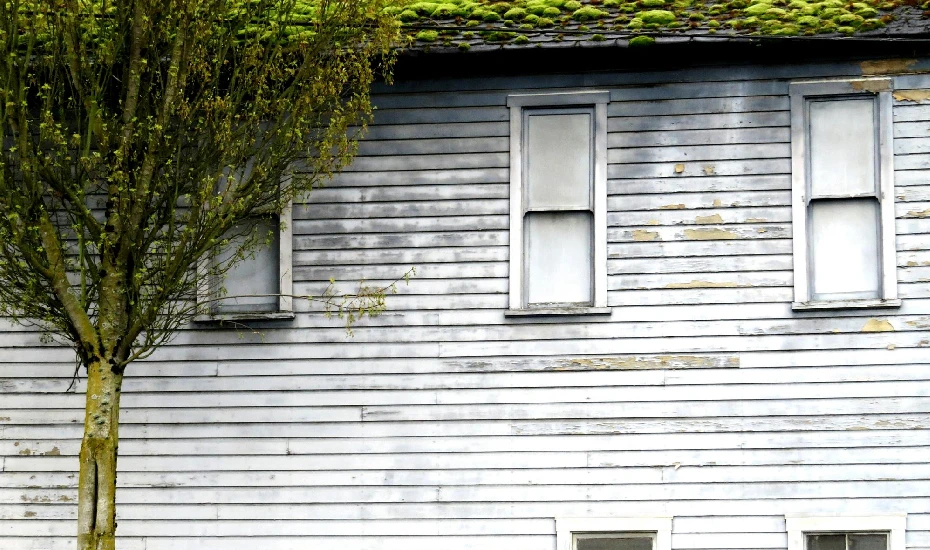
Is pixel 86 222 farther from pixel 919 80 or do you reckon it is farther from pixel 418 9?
pixel 919 80

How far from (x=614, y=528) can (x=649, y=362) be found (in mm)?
1440

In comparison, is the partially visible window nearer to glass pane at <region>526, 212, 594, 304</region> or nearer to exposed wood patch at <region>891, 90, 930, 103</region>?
glass pane at <region>526, 212, 594, 304</region>

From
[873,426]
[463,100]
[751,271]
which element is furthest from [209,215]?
[873,426]

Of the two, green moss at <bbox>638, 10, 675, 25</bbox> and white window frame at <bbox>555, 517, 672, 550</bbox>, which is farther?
green moss at <bbox>638, 10, 675, 25</bbox>

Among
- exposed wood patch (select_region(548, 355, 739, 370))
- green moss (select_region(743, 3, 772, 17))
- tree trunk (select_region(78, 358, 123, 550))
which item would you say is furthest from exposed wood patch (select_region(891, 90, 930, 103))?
tree trunk (select_region(78, 358, 123, 550))

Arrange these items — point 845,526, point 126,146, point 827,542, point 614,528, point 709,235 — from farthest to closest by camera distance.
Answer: point 709,235 < point 614,528 < point 827,542 < point 845,526 < point 126,146

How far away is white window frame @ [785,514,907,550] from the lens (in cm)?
1080

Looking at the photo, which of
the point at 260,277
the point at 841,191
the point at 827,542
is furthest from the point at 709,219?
the point at 260,277

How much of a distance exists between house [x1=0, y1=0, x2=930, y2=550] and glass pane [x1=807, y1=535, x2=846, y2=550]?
25 millimetres

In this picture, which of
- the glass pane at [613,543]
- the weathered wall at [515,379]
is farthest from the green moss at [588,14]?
the glass pane at [613,543]

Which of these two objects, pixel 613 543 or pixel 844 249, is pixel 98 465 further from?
pixel 844 249

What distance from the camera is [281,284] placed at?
38.5ft

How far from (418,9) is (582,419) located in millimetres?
4125

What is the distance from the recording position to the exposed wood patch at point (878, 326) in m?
11.0
